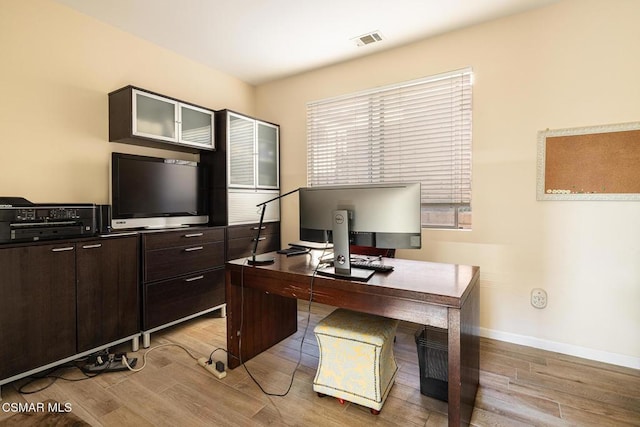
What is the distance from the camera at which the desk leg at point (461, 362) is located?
1389 mm

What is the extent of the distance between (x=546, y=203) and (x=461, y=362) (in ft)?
5.52

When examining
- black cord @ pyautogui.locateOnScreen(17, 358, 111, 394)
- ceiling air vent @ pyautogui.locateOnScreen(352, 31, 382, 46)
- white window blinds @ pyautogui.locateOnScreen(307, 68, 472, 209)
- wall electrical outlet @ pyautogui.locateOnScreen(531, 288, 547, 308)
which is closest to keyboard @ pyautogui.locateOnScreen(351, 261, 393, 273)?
white window blinds @ pyautogui.locateOnScreen(307, 68, 472, 209)

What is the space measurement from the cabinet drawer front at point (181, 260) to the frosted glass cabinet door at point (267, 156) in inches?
37.1

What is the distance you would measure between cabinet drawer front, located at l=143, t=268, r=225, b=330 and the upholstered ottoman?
1479 mm

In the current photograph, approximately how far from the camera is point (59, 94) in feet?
7.84

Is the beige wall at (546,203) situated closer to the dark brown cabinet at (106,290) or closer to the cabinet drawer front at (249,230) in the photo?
the cabinet drawer front at (249,230)

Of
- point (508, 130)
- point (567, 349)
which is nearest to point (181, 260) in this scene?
point (508, 130)

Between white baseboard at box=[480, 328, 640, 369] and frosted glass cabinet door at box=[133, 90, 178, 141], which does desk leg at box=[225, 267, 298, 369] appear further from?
white baseboard at box=[480, 328, 640, 369]

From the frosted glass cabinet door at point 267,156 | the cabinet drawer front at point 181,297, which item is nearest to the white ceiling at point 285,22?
the frosted glass cabinet door at point 267,156

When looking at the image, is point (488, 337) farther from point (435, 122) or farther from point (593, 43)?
point (593, 43)

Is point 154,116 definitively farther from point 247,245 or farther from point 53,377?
point 53,377

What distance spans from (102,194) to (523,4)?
3.71m

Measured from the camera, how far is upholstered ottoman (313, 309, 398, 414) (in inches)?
66.2

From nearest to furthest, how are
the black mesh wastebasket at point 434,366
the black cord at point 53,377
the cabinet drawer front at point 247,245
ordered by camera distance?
the black mesh wastebasket at point 434,366 → the black cord at point 53,377 → the cabinet drawer front at point 247,245
